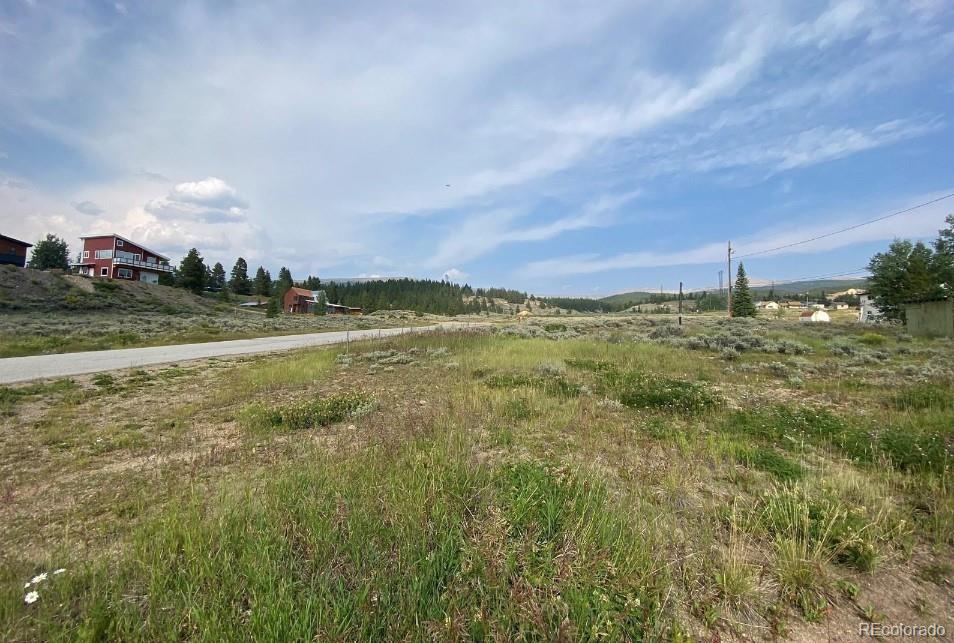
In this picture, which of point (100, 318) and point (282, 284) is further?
point (282, 284)

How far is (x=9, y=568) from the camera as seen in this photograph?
8.95 feet

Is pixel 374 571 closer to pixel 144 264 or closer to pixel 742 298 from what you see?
pixel 742 298

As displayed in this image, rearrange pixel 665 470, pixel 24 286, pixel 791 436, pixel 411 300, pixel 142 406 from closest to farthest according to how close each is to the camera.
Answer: pixel 665 470 → pixel 791 436 → pixel 142 406 → pixel 24 286 → pixel 411 300

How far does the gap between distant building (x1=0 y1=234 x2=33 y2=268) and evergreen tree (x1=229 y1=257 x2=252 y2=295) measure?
4491 cm

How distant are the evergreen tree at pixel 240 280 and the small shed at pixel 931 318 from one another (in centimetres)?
11930

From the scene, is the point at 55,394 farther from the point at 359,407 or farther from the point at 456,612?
the point at 456,612

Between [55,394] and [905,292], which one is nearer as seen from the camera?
[55,394]

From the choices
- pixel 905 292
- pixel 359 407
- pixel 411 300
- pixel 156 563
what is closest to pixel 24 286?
pixel 359 407

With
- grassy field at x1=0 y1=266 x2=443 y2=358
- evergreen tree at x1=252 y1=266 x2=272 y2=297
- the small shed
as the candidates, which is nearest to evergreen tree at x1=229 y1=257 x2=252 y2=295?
evergreen tree at x1=252 y1=266 x2=272 y2=297

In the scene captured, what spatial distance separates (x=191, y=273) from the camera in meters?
69.8

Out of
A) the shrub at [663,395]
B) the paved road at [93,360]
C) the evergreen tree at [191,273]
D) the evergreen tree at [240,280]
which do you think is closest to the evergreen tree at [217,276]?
the evergreen tree at [240,280]

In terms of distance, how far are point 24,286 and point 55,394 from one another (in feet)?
167

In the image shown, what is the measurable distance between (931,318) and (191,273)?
3745 inches

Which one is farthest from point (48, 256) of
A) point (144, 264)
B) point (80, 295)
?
point (80, 295)
